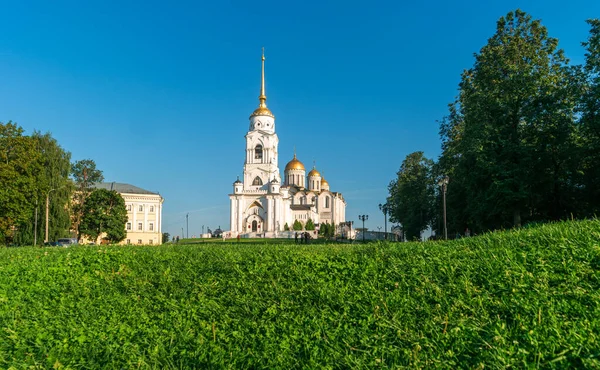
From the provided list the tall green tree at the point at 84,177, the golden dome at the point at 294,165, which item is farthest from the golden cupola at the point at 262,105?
the tall green tree at the point at 84,177

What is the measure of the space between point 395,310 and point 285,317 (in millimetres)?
1754

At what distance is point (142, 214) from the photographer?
214 feet

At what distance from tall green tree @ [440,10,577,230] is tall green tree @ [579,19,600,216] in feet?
2.07

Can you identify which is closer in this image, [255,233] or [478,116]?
[478,116]

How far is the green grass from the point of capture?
5.86 m

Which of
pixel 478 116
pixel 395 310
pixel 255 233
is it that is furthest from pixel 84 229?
pixel 395 310

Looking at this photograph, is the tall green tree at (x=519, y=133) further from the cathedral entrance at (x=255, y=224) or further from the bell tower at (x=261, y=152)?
the bell tower at (x=261, y=152)

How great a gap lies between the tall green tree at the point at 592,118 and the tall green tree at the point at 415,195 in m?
13.4

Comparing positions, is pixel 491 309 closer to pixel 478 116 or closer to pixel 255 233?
pixel 478 116

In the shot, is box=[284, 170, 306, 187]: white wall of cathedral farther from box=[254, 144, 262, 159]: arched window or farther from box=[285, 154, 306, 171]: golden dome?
box=[254, 144, 262, 159]: arched window

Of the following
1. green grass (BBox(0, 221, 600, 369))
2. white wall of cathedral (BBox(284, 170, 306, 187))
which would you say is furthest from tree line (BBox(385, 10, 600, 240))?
white wall of cathedral (BBox(284, 170, 306, 187))

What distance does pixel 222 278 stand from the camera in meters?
8.74

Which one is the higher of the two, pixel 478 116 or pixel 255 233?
pixel 478 116

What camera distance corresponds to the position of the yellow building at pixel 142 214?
64.3m
